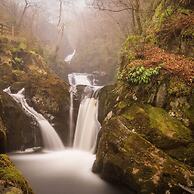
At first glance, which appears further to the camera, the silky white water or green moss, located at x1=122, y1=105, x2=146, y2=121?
green moss, located at x1=122, y1=105, x2=146, y2=121

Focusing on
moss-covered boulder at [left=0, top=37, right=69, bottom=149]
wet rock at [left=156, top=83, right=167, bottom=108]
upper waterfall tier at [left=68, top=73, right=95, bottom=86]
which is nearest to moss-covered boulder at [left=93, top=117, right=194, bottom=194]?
wet rock at [left=156, top=83, right=167, bottom=108]

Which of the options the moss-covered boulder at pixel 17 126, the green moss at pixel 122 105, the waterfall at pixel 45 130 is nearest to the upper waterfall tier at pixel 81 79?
the waterfall at pixel 45 130

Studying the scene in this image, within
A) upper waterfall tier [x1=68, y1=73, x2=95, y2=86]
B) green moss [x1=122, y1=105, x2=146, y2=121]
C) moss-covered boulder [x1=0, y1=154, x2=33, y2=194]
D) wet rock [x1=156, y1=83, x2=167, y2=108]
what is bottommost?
moss-covered boulder [x1=0, y1=154, x2=33, y2=194]

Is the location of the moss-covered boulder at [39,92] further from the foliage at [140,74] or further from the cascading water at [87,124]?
the foliage at [140,74]

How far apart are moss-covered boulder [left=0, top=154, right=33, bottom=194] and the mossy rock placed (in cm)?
431

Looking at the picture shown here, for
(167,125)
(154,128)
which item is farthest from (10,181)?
(167,125)

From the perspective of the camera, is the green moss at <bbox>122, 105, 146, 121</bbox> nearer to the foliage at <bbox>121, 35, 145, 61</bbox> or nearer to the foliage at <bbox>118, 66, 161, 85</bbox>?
the foliage at <bbox>118, 66, 161, 85</bbox>

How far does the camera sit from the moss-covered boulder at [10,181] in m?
4.93

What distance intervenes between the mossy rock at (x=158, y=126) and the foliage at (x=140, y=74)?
37.2 inches

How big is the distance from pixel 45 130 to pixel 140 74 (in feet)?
18.9

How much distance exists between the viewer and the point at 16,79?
17047 millimetres

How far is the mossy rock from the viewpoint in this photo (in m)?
8.70

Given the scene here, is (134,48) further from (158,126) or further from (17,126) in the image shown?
(17,126)

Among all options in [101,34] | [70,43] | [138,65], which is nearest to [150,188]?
[138,65]
